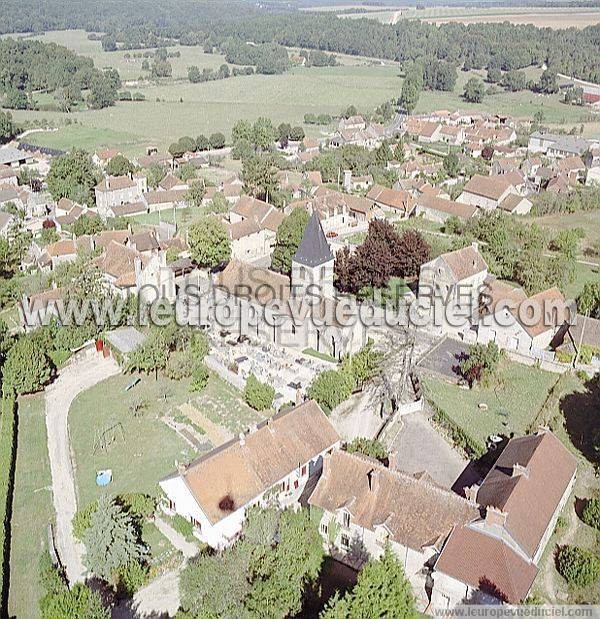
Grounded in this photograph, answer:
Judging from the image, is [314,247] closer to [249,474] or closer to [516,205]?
[249,474]

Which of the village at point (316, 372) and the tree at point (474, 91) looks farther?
the tree at point (474, 91)

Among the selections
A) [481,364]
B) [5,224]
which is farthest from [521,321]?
[5,224]

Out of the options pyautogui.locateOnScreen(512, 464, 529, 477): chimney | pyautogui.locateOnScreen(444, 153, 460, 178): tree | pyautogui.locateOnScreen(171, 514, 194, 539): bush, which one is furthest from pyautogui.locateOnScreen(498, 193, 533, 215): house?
pyautogui.locateOnScreen(171, 514, 194, 539): bush

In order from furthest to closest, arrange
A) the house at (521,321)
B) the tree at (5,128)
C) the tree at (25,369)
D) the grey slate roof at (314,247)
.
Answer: the tree at (5,128)
the grey slate roof at (314,247)
the house at (521,321)
the tree at (25,369)

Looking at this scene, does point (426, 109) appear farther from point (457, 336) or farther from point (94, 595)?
point (94, 595)

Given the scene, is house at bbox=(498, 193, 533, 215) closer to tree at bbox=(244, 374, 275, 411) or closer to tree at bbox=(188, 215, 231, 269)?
tree at bbox=(188, 215, 231, 269)

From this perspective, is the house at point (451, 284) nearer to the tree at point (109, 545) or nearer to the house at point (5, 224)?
the tree at point (109, 545)

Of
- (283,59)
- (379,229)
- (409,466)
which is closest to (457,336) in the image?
(379,229)

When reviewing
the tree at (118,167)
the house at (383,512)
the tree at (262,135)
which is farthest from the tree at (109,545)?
the tree at (262,135)
